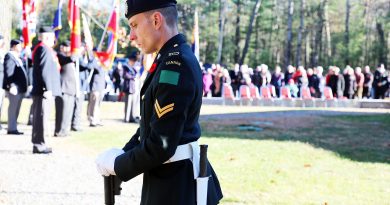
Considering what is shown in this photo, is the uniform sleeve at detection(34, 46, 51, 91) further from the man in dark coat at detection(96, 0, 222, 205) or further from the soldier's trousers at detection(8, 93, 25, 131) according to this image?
the man in dark coat at detection(96, 0, 222, 205)

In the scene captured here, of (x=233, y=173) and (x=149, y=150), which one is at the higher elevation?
(x=149, y=150)

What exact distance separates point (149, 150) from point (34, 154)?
7.07 m

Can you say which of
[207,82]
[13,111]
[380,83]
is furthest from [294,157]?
[380,83]

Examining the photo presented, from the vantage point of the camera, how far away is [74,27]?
1230cm

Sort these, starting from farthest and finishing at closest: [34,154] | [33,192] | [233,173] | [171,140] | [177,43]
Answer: [34,154] → [233,173] → [33,192] → [177,43] → [171,140]

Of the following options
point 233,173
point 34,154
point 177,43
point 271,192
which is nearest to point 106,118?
point 34,154

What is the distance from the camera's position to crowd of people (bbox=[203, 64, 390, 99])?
2712cm

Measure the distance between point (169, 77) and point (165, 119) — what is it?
19 cm

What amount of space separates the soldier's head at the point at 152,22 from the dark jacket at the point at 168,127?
0.05 metres

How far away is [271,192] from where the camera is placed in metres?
6.61

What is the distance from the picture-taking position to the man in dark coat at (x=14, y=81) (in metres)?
11.9

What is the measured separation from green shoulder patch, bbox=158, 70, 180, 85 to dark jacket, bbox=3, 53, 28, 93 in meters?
10.1

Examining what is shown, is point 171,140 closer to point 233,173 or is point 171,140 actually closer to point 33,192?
point 33,192

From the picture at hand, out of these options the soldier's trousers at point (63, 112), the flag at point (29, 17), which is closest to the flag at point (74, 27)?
the flag at point (29, 17)
